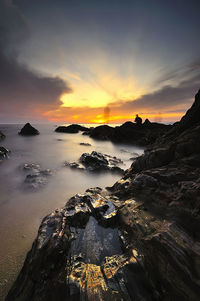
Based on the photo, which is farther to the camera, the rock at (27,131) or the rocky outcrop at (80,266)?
the rock at (27,131)

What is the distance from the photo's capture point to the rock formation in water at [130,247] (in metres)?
2.81

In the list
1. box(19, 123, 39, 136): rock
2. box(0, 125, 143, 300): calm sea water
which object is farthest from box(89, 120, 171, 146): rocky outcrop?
box(19, 123, 39, 136): rock

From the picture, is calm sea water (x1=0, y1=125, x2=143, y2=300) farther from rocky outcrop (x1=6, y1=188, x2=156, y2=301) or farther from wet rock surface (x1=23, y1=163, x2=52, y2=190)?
rocky outcrop (x1=6, y1=188, x2=156, y2=301)

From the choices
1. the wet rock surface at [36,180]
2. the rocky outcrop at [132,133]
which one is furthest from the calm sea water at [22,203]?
the rocky outcrop at [132,133]

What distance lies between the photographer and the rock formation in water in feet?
9.21

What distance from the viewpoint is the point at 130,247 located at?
383 cm

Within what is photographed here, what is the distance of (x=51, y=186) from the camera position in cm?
1077

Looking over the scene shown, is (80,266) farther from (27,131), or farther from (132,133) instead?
(27,131)

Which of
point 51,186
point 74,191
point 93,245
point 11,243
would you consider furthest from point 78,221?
point 51,186

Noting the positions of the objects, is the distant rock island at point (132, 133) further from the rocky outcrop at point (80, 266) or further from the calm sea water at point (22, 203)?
the rocky outcrop at point (80, 266)

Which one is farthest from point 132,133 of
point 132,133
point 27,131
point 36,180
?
point 27,131

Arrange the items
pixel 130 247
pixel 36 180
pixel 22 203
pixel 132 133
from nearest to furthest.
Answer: pixel 130 247, pixel 22 203, pixel 36 180, pixel 132 133

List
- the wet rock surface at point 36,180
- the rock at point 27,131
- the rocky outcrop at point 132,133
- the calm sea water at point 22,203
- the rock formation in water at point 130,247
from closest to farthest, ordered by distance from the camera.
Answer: the rock formation in water at point 130,247
the calm sea water at point 22,203
the wet rock surface at point 36,180
the rocky outcrop at point 132,133
the rock at point 27,131

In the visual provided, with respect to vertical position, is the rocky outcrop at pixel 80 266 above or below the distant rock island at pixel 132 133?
below
